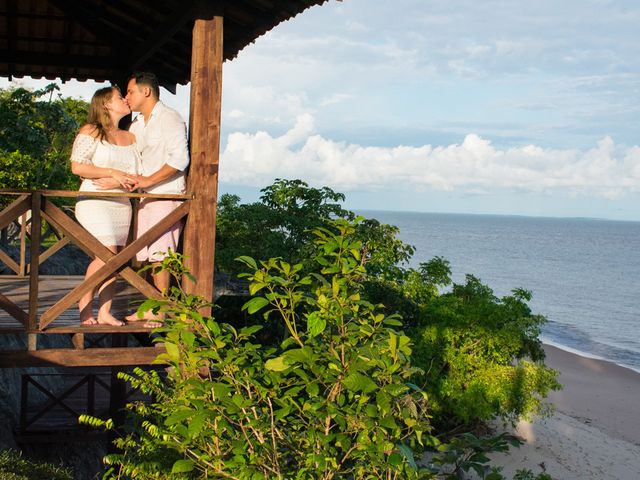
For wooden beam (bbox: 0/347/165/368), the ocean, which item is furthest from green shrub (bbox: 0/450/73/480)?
the ocean

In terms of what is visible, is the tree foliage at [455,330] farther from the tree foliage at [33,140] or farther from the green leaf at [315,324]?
the green leaf at [315,324]

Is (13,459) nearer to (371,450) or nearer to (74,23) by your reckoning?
(371,450)

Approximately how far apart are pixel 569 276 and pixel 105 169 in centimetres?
8085

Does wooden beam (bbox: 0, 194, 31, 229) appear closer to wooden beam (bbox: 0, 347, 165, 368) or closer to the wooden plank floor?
the wooden plank floor

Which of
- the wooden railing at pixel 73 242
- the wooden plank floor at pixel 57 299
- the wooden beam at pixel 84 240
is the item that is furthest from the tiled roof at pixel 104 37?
the wooden plank floor at pixel 57 299

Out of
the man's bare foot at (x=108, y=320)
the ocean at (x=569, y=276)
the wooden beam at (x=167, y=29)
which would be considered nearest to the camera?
the man's bare foot at (x=108, y=320)

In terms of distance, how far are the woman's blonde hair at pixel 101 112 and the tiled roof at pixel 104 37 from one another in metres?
1.07

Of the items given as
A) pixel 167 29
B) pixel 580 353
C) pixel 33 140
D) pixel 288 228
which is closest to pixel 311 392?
pixel 167 29

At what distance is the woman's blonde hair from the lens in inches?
219

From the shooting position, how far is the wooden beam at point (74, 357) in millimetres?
5754

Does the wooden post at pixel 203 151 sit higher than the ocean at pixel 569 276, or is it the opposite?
the wooden post at pixel 203 151

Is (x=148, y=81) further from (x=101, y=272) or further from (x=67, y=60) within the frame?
(x=67, y=60)

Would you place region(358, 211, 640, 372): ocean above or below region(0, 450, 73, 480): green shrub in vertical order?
below

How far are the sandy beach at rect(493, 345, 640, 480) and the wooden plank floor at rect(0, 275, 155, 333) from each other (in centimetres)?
1252
